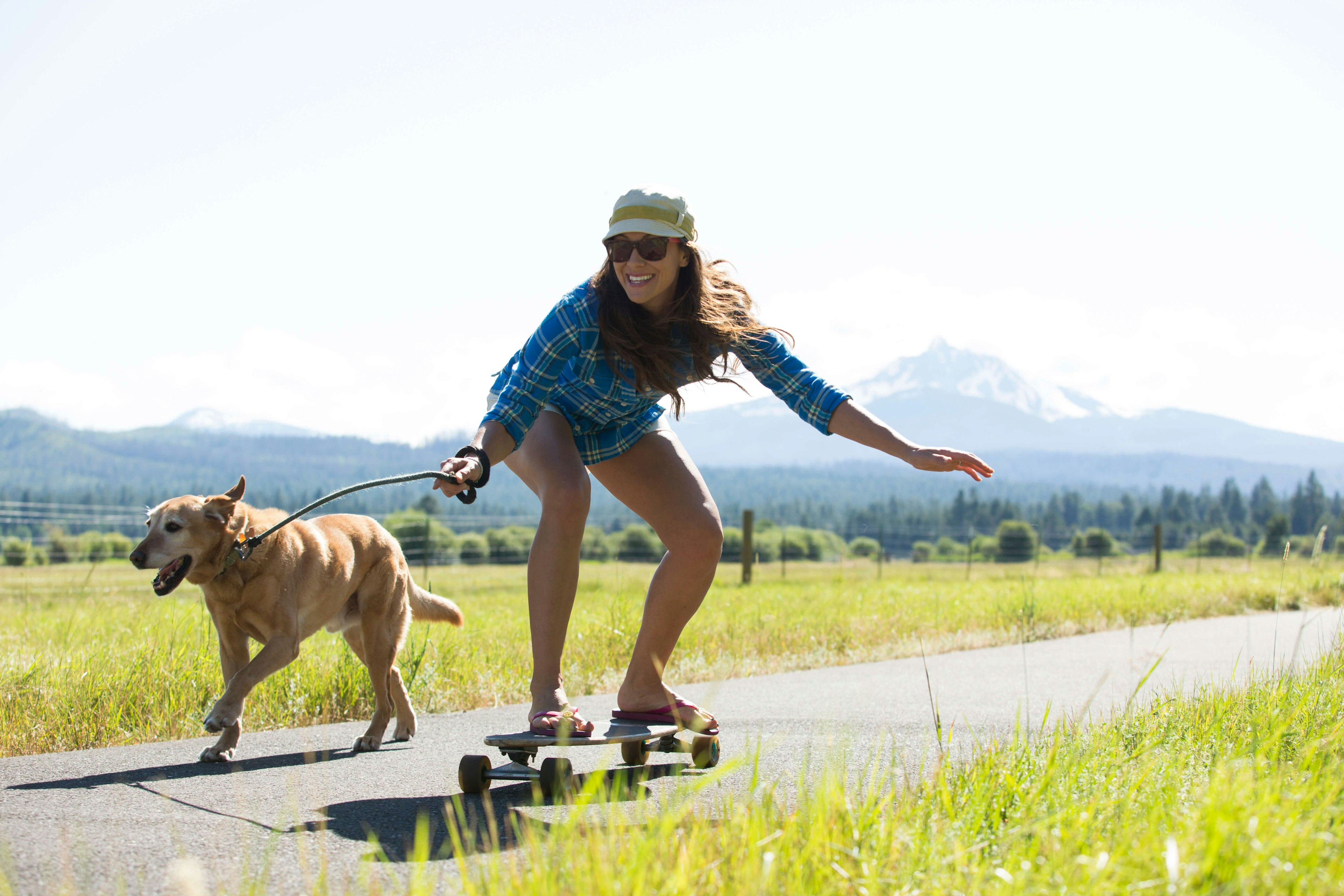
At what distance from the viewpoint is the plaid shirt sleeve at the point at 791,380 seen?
187 inches

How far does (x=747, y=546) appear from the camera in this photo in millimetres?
26656

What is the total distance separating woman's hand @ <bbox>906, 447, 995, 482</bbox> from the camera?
4.26 m

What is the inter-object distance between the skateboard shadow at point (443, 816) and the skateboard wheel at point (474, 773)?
1.1 inches

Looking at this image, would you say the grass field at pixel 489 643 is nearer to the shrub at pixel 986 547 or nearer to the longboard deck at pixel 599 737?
the longboard deck at pixel 599 737

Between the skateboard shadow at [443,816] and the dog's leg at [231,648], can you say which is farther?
the dog's leg at [231,648]

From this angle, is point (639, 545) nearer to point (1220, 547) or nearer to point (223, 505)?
point (1220, 547)

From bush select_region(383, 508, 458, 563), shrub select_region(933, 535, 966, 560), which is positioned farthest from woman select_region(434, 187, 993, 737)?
shrub select_region(933, 535, 966, 560)

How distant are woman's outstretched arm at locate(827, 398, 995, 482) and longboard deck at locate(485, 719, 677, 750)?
1.36m

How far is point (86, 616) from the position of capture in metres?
9.30

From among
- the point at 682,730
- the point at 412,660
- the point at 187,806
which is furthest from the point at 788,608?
the point at 187,806

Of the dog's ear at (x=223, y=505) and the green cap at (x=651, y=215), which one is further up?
the green cap at (x=651, y=215)

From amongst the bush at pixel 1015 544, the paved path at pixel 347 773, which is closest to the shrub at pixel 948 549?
the bush at pixel 1015 544

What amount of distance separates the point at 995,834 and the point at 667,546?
221 cm

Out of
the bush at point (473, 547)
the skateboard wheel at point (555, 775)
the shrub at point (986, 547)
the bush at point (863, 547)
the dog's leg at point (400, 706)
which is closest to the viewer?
the skateboard wheel at point (555, 775)
